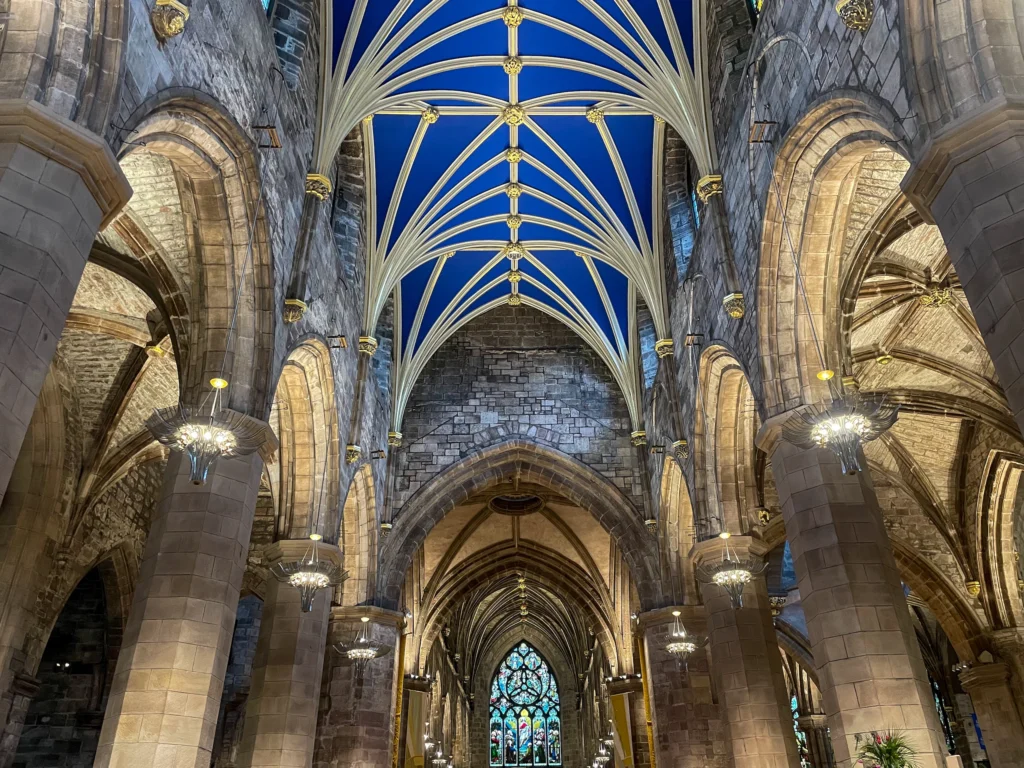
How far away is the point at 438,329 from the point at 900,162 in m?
12.5

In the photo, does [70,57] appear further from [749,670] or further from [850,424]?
[749,670]

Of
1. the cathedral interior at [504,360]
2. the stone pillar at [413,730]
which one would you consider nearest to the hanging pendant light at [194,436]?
the cathedral interior at [504,360]

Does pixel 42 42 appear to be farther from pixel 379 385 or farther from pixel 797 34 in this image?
pixel 379 385

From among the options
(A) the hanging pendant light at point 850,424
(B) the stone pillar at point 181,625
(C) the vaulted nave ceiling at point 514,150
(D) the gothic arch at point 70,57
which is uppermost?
(C) the vaulted nave ceiling at point 514,150

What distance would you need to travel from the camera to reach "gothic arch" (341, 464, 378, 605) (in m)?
17.9

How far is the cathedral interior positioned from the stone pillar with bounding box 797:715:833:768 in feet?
16.4

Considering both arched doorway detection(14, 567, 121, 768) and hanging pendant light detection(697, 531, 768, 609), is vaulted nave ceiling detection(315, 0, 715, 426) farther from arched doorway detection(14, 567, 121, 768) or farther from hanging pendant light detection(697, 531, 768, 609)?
arched doorway detection(14, 567, 121, 768)

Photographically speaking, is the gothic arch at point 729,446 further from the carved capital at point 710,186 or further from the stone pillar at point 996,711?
the stone pillar at point 996,711

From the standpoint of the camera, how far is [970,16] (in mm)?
6410

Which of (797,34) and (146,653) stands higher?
(797,34)

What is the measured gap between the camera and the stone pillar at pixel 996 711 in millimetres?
17375

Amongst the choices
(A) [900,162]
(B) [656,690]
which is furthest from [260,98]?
(B) [656,690]

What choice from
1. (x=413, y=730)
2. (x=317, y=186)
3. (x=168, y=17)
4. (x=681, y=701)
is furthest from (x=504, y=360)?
(x=168, y=17)

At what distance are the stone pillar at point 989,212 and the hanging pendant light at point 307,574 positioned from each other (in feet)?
29.7
